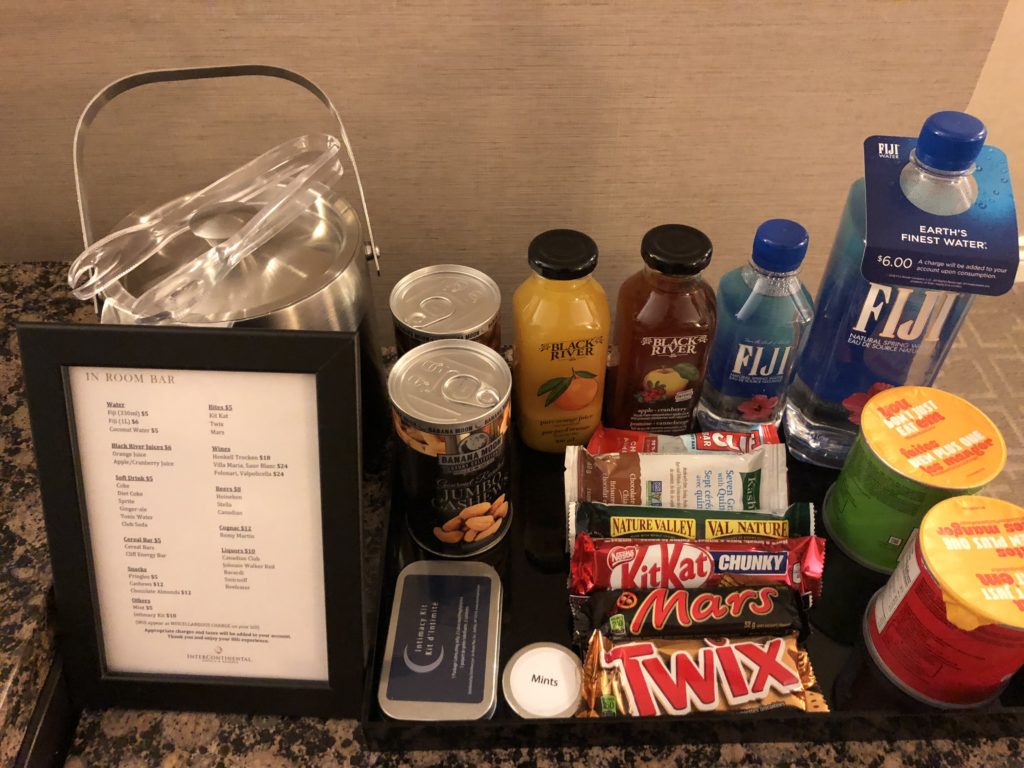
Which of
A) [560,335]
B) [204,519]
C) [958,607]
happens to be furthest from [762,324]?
[204,519]

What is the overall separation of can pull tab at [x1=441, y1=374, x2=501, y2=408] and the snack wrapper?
0.17 metres

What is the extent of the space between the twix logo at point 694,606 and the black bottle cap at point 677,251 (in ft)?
0.85

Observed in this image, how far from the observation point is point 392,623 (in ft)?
2.09

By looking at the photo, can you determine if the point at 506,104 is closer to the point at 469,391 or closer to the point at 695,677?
the point at 469,391

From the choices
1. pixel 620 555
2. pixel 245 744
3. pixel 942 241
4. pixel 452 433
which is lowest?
pixel 245 744

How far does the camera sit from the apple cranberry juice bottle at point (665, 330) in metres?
0.67

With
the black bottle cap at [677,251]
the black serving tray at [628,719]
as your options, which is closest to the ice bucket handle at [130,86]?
the black bottle cap at [677,251]

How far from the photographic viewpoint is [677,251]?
2.19ft

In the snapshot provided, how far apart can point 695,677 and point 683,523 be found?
0.40 ft

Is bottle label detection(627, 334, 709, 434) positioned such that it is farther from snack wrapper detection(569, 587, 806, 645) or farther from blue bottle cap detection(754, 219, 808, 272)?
snack wrapper detection(569, 587, 806, 645)

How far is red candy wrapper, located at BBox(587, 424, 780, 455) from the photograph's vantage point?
0.72 metres

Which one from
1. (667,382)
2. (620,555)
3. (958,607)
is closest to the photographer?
(958,607)

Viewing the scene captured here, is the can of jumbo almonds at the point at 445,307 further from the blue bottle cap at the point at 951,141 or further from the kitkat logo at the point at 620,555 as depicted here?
the blue bottle cap at the point at 951,141

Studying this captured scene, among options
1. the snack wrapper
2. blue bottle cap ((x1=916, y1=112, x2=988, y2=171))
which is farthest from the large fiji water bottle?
the snack wrapper
